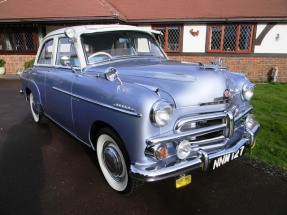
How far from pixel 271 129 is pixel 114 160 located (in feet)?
11.1

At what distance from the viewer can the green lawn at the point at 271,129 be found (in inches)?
148

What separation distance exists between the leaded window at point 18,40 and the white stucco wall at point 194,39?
746cm

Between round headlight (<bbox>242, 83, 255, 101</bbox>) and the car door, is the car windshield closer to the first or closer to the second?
the car door

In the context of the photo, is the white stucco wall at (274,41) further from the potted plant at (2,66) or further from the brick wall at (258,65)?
the potted plant at (2,66)

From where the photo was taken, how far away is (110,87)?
2.65m

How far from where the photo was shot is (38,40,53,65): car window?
13.9 feet

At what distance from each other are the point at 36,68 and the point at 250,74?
960 centimetres

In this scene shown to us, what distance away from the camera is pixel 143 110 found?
7.41 feet

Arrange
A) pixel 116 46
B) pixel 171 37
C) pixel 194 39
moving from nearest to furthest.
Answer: pixel 116 46 < pixel 194 39 < pixel 171 37

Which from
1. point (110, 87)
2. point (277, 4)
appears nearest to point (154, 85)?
point (110, 87)

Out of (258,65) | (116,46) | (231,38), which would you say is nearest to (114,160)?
(116,46)

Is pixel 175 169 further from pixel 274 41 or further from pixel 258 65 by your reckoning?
pixel 274 41

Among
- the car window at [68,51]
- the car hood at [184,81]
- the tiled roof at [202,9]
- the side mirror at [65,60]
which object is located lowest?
the car hood at [184,81]

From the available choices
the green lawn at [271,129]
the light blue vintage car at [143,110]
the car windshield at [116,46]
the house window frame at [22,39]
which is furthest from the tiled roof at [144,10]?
the light blue vintage car at [143,110]
